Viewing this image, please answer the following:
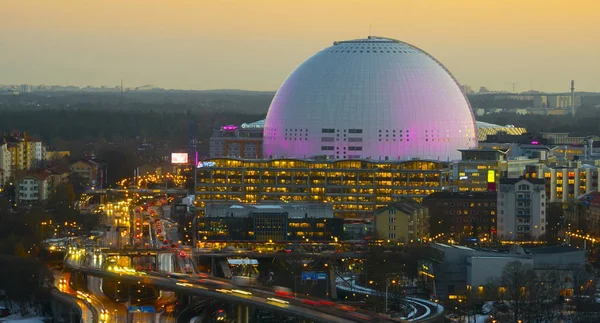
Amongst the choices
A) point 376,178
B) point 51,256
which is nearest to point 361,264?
point 51,256

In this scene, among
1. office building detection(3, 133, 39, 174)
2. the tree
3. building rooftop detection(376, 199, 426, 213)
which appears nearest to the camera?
the tree

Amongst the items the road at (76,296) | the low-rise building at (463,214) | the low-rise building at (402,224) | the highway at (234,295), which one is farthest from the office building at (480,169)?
the highway at (234,295)

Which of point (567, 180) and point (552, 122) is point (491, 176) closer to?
point (567, 180)

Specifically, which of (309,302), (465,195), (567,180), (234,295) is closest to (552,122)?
(567,180)

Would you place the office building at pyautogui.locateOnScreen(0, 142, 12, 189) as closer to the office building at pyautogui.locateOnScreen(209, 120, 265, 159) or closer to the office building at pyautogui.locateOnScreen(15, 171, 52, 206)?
the office building at pyautogui.locateOnScreen(15, 171, 52, 206)

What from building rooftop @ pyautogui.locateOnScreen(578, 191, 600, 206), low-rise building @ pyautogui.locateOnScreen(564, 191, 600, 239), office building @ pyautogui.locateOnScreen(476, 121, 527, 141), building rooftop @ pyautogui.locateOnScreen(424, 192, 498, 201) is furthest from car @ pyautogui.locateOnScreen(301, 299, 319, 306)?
office building @ pyautogui.locateOnScreen(476, 121, 527, 141)

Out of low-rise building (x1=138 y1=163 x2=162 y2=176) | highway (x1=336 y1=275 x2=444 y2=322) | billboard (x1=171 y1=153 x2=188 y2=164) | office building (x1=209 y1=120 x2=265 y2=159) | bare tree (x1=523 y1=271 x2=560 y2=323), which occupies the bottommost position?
highway (x1=336 y1=275 x2=444 y2=322)

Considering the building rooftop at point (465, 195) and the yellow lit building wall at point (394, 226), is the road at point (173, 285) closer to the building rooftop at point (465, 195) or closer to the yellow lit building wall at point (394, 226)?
the yellow lit building wall at point (394, 226)
